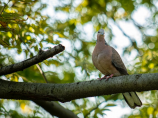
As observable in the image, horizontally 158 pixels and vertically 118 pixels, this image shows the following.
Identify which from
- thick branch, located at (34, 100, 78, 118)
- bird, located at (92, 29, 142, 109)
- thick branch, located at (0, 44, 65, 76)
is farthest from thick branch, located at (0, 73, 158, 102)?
bird, located at (92, 29, 142, 109)

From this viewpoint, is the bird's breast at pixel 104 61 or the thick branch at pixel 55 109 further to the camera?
the bird's breast at pixel 104 61

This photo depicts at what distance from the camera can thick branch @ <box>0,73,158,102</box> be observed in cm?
263

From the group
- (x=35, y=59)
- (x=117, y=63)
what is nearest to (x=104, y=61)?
(x=117, y=63)

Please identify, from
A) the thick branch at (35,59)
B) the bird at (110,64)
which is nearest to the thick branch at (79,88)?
the thick branch at (35,59)

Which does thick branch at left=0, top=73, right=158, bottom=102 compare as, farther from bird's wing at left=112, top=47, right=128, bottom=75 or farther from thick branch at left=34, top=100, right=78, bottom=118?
bird's wing at left=112, top=47, right=128, bottom=75

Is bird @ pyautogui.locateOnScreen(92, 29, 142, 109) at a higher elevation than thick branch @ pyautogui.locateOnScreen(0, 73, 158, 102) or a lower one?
higher

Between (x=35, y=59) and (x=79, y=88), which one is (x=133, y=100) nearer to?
(x=79, y=88)

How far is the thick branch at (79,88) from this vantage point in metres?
2.63

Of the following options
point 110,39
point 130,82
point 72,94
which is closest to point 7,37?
point 72,94

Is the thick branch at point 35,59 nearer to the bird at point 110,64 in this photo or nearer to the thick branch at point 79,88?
the thick branch at point 79,88

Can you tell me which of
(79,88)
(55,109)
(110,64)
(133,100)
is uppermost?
(110,64)

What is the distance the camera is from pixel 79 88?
2.86m

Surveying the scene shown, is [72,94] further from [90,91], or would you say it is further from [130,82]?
[130,82]

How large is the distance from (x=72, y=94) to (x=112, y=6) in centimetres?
455
